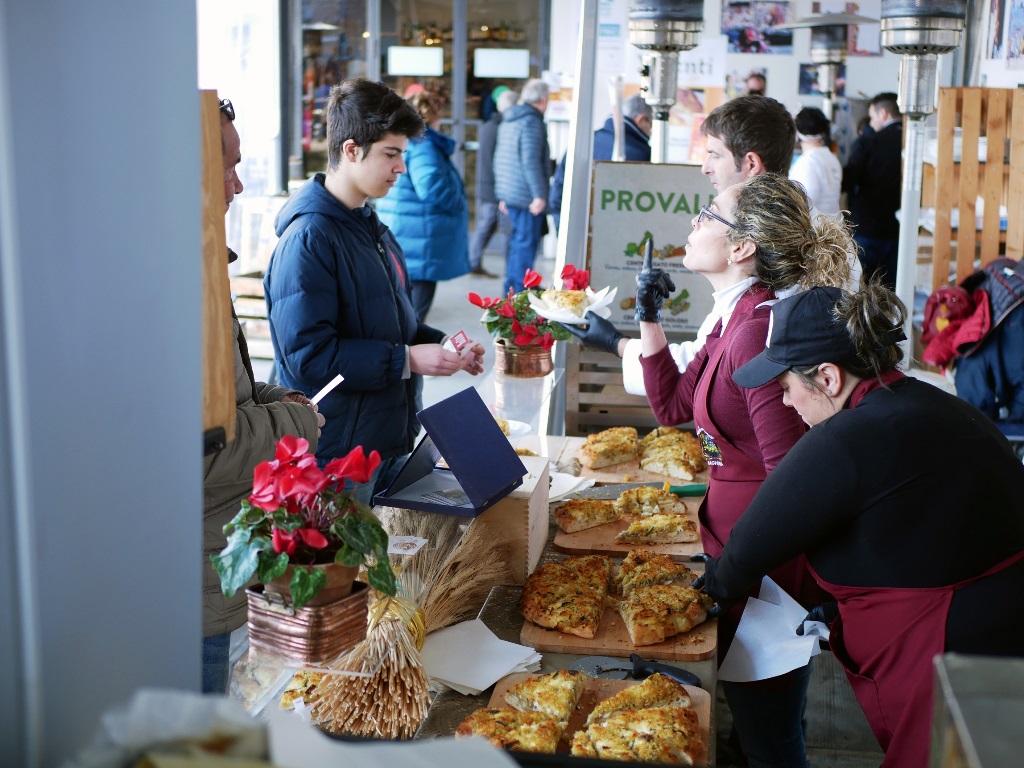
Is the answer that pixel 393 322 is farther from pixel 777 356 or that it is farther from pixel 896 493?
pixel 896 493

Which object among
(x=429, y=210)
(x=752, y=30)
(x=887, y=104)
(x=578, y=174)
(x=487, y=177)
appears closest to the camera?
(x=578, y=174)

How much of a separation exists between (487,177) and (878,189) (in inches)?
145

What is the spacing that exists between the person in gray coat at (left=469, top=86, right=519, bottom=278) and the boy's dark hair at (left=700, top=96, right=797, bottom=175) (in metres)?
6.31

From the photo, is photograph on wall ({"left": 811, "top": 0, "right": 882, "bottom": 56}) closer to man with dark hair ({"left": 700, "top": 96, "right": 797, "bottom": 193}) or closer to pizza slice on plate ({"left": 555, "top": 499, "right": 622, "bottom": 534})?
man with dark hair ({"left": 700, "top": 96, "right": 797, "bottom": 193})

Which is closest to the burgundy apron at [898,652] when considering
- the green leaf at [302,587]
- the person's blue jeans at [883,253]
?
the green leaf at [302,587]

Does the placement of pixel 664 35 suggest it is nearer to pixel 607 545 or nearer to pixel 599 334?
pixel 599 334

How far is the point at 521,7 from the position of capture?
1238 cm

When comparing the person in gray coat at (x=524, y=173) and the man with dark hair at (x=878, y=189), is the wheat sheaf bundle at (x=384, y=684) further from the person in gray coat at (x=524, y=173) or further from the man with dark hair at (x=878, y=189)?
the person in gray coat at (x=524, y=173)

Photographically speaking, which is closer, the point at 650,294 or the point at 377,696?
the point at 377,696

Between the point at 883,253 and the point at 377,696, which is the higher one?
the point at 883,253

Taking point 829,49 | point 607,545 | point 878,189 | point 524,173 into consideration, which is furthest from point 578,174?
point 829,49

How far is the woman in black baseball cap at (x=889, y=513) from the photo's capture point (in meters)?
1.84

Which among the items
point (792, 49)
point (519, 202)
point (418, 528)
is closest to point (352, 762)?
point (418, 528)

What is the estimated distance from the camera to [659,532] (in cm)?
259
